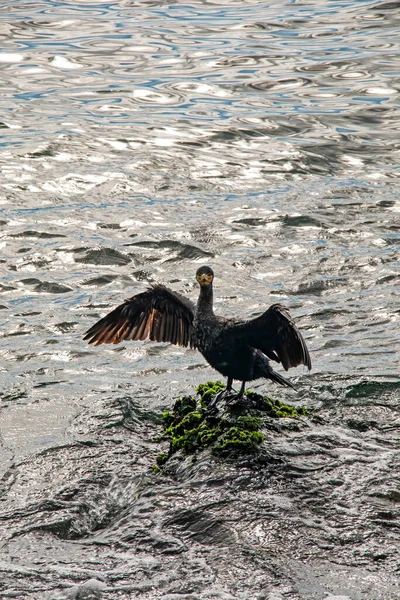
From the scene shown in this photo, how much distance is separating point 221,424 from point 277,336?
92cm

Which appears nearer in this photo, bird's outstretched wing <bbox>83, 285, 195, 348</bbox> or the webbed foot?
the webbed foot

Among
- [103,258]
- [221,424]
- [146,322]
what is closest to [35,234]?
[103,258]

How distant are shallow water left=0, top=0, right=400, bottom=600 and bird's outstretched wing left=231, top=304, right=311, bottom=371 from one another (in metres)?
0.71

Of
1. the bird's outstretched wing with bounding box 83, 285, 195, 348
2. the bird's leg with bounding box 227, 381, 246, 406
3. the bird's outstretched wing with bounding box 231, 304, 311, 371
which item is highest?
the bird's outstretched wing with bounding box 231, 304, 311, 371

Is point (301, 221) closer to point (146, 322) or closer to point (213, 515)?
point (146, 322)

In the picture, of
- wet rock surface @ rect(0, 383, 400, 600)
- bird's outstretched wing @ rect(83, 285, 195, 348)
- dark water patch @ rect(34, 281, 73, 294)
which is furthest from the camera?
dark water patch @ rect(34, 281, 73, 294)

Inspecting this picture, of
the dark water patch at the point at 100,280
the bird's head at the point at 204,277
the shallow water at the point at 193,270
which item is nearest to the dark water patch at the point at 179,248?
the shallow water at the point at 193,270

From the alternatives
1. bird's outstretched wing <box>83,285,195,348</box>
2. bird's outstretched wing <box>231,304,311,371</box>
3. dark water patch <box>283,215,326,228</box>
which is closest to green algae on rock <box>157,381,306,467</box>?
bird's outstretched wing <box>231,304,311,371</box>

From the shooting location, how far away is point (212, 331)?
8430mm

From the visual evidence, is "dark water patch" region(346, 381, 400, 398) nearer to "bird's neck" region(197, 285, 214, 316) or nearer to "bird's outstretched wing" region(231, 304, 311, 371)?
"bird's outstretched wing" region(231, 304, 311, 371)

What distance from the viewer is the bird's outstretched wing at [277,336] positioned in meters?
7.73

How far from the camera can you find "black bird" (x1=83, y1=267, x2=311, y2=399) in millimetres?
7953

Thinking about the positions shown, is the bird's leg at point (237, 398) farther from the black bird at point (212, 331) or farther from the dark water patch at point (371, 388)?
the dark water patch at point (371, 388)

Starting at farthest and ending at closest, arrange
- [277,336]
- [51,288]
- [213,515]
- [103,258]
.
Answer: [103,258], [51,288], [277,336], [213,515]
